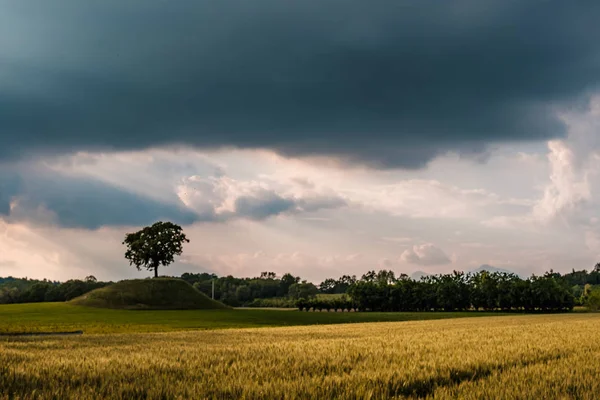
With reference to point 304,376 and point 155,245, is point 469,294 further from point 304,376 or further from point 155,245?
Answer: point 304,376

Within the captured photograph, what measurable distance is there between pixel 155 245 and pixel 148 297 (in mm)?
19680

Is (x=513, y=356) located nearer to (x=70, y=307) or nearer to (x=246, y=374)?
(x=246, y=374)

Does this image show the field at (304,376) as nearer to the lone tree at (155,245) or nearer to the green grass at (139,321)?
the green grass at (139,321)

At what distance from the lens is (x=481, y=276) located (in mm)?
156875

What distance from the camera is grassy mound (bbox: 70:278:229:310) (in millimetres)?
116000

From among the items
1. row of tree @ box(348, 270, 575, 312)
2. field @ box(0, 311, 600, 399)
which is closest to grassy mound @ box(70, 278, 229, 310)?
row of tree @ box(348, 270, 575, 312)

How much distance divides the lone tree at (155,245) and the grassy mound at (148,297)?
290 inches

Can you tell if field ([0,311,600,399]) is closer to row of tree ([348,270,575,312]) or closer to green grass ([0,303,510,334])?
green grass ([0,303,510,334])

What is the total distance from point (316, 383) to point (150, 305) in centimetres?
11391

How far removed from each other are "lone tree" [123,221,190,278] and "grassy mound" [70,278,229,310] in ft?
24.1

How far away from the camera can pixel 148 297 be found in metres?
121

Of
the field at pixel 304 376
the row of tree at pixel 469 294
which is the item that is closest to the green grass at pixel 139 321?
the field at pixel 304 376

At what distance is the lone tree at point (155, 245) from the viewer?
137m

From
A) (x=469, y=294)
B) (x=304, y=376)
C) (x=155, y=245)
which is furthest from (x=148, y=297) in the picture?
(x=304, y=376)
